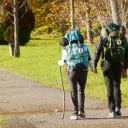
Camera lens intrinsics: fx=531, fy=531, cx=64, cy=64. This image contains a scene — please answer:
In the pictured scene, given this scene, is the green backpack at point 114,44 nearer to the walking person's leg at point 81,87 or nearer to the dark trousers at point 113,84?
the dark trousers at point 113,84

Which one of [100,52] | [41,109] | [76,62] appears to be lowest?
[41,109]

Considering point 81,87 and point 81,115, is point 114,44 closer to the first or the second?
point 81,87

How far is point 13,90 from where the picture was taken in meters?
13.9

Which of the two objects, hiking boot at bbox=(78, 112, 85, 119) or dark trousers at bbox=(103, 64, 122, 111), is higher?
dark trousers at bbox=(103, 64, 122, 111)

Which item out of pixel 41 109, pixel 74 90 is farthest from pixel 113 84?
pixel 41 109

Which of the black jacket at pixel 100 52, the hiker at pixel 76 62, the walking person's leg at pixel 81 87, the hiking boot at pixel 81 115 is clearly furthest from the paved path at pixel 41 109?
the black jacket at pixel 100 52

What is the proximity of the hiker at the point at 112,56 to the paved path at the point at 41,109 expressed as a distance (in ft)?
1.12

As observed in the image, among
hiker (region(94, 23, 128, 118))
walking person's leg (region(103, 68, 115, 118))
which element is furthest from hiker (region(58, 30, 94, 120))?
walking person's leg (region(103, 68, 115, 118))

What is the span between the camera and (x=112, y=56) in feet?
29.9

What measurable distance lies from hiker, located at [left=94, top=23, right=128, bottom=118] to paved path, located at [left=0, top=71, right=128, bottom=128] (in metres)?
0.34

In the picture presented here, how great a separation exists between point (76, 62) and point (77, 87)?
51cm

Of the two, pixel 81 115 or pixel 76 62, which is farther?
pixel 81 115

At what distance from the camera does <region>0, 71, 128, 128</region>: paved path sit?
28.3 ft

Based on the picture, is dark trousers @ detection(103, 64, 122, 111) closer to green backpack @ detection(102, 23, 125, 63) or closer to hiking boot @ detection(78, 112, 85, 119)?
green backpack @ detection(102, 23, 125, 63)
